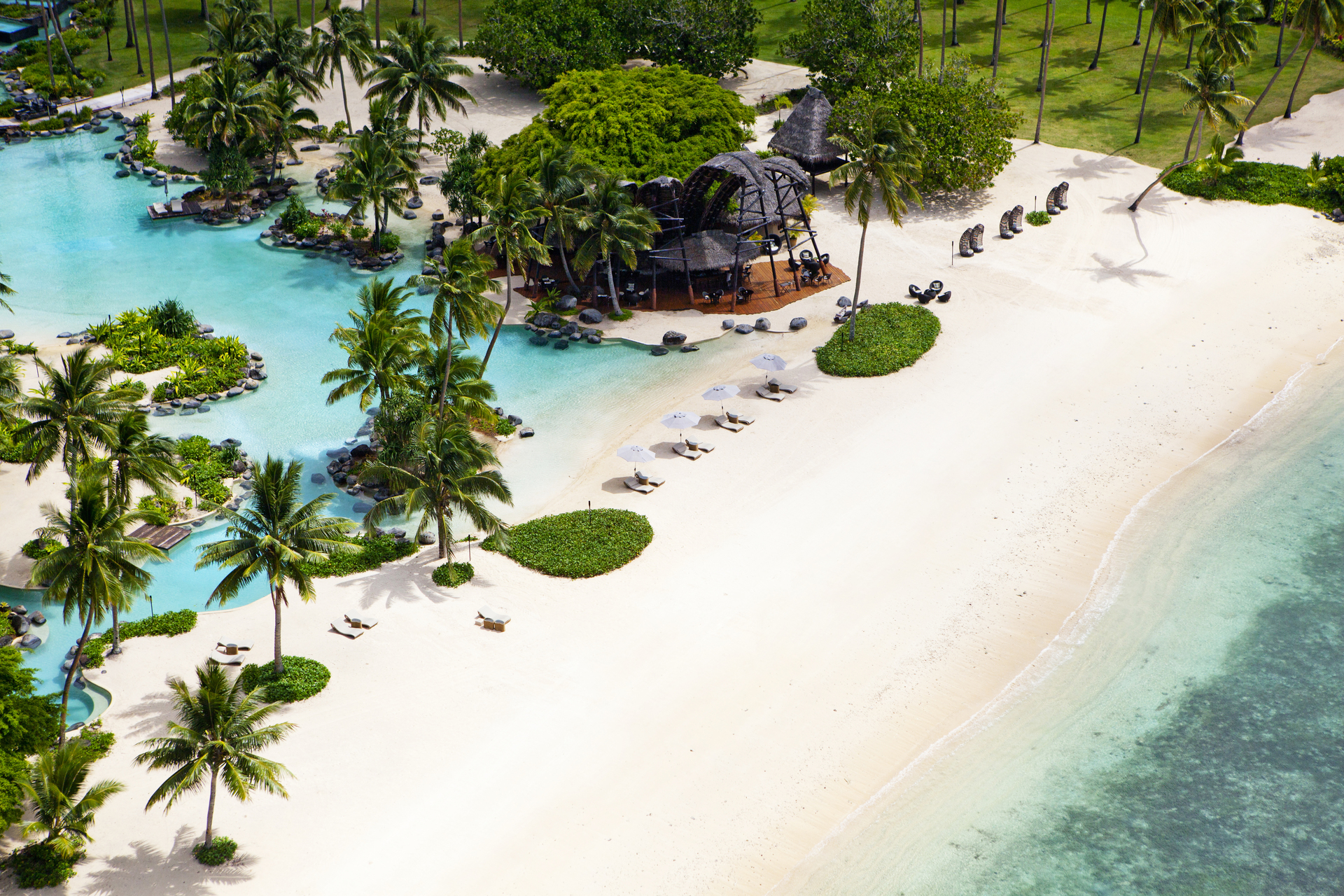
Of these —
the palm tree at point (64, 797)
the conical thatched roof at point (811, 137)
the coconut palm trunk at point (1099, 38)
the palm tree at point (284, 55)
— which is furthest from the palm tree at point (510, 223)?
the coconut palm trunk at point (1099, 38)

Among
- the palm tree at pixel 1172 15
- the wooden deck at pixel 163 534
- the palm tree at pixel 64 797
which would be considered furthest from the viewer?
the palm tree at pixel 1172 15

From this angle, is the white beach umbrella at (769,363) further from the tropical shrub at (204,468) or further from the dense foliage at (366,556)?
the tropical shrub at (204,468)

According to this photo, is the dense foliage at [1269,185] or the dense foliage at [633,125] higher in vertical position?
the dense foliage at [633,125]

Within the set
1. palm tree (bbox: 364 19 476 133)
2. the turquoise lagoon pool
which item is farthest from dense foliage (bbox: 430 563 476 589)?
palm tree (bbox: 364 19 476 133)

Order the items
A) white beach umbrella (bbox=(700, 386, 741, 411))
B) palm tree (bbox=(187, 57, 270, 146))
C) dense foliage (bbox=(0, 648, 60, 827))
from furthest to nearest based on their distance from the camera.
Result: palm tree (bbox=(187, 57, 270, 146)) → white beach umbrella (bbox=(700, 386, 741, 411)) → dense foliage (bbox=(0, 648, 60, 827))

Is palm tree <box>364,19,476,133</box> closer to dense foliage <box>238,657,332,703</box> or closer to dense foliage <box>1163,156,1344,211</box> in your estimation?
dense foliage <box>238,657,332,703</box>

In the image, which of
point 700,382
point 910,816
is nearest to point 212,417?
point 700,382

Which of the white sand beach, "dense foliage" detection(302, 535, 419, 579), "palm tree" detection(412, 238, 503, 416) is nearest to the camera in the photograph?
the white sand beach
